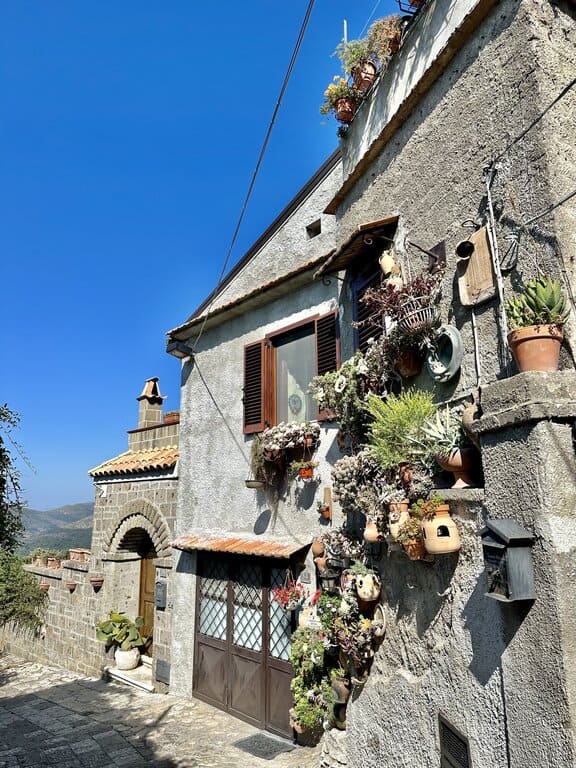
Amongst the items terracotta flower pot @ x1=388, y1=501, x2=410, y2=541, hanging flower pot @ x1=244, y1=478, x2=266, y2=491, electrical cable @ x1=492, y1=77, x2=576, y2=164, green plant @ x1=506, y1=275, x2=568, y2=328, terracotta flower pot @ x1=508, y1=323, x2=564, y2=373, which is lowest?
terracotta flower pot @ x1=388, y1=501, x2=410, y2=541

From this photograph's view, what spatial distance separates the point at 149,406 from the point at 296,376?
5.56 m

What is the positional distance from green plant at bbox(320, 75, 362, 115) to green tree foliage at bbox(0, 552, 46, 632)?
12.4m

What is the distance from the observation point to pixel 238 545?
754 cm

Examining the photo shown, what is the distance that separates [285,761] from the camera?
618 centimetres

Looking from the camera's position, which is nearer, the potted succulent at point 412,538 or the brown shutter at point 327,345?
the potted succulent at point 412,538

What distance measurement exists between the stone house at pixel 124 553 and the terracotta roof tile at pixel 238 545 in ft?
3.37

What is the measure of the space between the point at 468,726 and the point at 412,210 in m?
3.87

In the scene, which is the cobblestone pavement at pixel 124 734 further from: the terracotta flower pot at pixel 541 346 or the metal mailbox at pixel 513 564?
the terracotta flower pot at pixel 541 346

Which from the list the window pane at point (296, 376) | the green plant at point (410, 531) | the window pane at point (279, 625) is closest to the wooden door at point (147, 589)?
the window pane at point (279, 625)

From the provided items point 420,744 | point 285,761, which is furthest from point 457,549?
point 285,761

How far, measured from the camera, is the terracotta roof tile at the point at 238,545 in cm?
675

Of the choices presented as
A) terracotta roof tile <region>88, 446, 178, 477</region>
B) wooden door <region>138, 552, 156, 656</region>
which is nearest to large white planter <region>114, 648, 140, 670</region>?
wooden door <region>138, 552, 156, 656</region>

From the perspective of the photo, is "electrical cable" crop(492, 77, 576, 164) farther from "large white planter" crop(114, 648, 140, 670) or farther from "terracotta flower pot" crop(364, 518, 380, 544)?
"large white planter" crop(114, 648, 140, 670)

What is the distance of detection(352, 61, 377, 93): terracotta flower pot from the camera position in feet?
19.2
